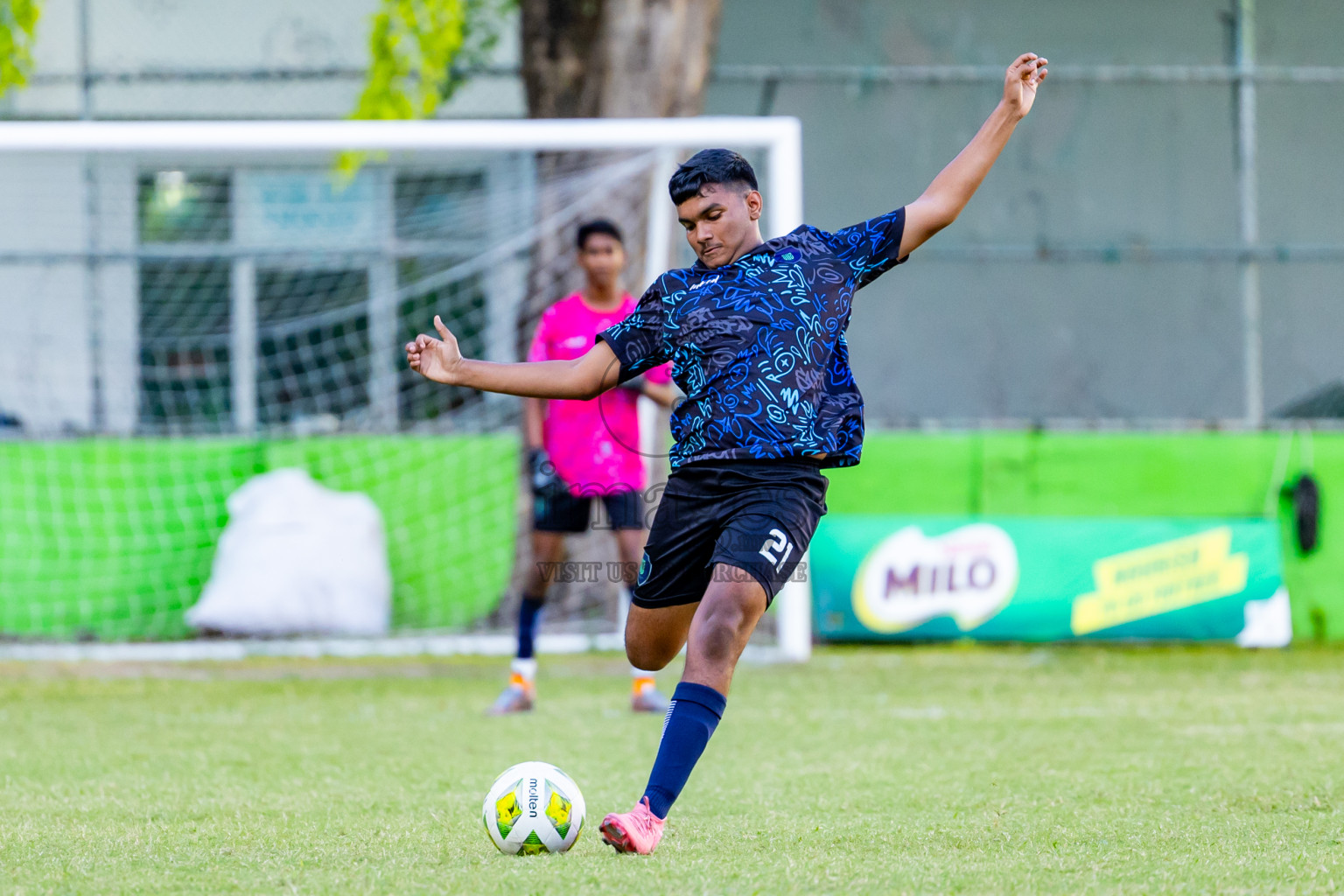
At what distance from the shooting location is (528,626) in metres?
7.07

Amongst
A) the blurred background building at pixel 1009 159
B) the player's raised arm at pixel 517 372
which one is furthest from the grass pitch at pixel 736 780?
the blurred background building at pixel 1009 159

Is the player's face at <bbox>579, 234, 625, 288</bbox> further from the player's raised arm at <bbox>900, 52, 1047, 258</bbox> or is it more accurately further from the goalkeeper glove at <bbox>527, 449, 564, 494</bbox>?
the player's raised arm at <bbox>900, 52, 1047, 258</bbox>

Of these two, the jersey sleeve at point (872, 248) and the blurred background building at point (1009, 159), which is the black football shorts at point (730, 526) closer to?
the jersey sleeve at point (872, 248)

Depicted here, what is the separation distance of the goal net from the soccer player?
15.1 ft

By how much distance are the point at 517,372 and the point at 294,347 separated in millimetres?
7589

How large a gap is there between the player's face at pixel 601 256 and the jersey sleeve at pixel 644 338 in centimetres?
280

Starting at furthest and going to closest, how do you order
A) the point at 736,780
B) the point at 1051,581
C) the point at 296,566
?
the point at 296,566
the point at 1051,581
the point at 736,780

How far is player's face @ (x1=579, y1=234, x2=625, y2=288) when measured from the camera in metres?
6.89

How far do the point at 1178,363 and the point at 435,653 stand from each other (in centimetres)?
610

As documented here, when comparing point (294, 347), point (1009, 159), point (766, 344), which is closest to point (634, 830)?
Result: point (766, 344)

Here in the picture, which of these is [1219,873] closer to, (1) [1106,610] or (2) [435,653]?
(1) [1106,610]

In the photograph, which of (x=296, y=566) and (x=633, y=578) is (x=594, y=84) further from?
(x=633, y=578)

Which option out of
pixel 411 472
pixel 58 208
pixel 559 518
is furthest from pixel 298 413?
pixel 559 518

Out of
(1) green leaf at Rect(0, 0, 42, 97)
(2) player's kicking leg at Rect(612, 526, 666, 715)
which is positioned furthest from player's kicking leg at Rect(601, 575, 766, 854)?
(1) green leaf at Rect(0, 0, 42, 97)
